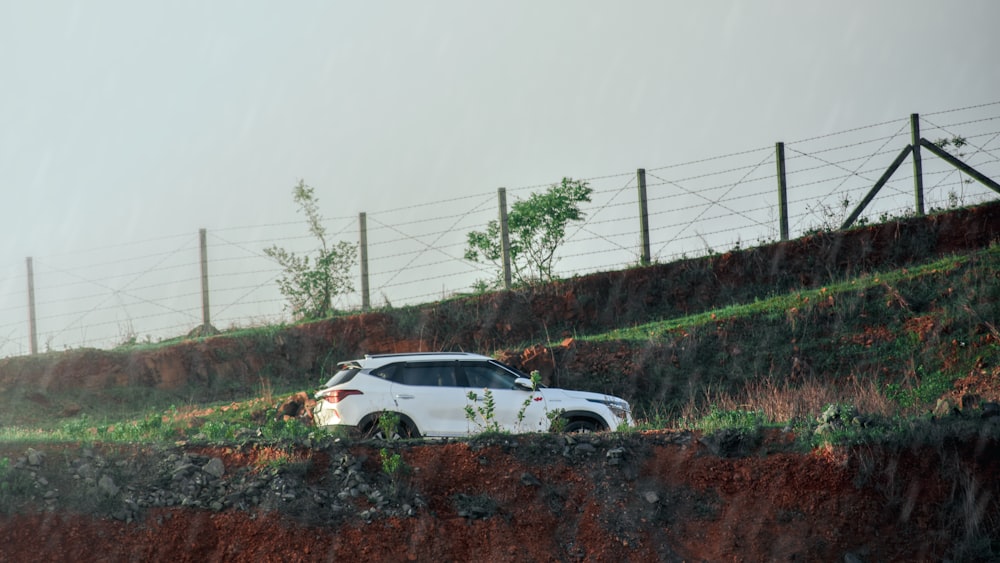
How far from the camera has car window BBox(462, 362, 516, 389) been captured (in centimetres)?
1512

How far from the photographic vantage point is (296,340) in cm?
2400

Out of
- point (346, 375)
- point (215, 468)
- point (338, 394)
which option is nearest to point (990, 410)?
point (215, 468)

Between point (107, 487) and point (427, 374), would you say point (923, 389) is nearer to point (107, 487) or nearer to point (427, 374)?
point (427, 374)

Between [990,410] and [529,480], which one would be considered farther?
[990,410]

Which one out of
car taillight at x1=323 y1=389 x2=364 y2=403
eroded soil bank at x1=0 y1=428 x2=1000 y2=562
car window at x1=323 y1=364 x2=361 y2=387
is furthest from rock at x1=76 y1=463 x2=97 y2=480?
car window at x1=323 y1=364 x2=361 y2=387

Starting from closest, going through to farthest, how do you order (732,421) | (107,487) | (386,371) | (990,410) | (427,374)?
(107,487) < (990,410) < (732,421) < (386,371) < (427,374)

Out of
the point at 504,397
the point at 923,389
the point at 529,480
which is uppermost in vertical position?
the point at 504,397

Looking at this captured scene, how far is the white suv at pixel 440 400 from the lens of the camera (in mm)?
14227

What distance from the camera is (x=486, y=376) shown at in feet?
50.0

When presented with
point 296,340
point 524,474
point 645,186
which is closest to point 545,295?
point 645,186

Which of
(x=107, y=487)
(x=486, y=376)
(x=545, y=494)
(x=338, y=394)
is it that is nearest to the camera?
(x=107, y=487)

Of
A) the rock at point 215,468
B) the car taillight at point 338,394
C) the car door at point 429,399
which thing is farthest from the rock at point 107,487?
the car door at point 429,399

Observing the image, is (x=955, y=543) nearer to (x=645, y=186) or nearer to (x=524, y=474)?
(x=524, y=474)

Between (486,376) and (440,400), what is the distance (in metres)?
0.92
